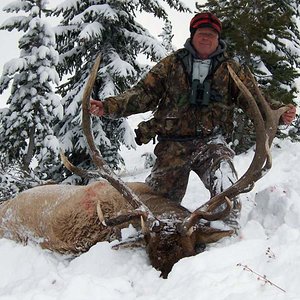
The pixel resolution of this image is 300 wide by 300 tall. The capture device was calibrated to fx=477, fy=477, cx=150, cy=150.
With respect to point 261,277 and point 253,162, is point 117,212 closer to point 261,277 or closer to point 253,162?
point 253,162

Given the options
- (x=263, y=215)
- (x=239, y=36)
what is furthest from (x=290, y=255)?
(x=239, y=36)

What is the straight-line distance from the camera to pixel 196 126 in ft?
16.4

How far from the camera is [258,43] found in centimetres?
1020

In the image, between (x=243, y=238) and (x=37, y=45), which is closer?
(x=243, y=238)

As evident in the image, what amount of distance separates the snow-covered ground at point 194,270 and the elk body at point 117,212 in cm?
19

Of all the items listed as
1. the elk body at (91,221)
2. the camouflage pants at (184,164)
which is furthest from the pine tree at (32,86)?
the camouflage pants at (184,164)

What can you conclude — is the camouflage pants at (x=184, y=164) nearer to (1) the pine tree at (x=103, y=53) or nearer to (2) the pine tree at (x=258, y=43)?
(2) the pine tree at (x=258, y=43)

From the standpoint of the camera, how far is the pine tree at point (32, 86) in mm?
10266

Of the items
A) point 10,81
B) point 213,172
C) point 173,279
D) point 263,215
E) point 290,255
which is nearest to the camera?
point 290,255

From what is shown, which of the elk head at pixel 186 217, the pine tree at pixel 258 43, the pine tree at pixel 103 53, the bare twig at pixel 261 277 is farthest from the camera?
the pine tree at pixel 103 53

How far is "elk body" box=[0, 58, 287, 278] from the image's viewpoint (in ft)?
12.4

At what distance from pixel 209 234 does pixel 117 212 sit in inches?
50.9

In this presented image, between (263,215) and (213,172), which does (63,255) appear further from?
(263,215)

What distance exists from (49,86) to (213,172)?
6.84 metres
